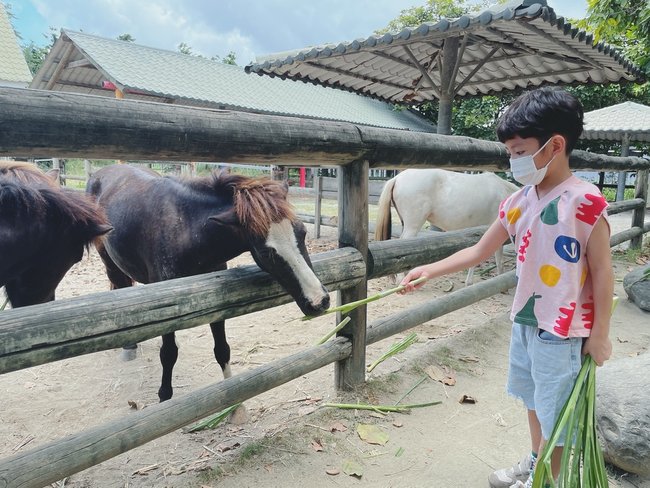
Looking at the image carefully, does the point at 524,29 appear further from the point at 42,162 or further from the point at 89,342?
the point at 42,162

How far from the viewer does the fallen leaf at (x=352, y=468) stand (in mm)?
1921

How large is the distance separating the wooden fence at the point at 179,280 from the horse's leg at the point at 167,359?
35.7 inches

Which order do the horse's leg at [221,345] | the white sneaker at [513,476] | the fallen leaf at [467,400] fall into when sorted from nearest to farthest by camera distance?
the white sneaker at [513,476], the fallen leaf at [467,400], the horse's leg at [221,345]

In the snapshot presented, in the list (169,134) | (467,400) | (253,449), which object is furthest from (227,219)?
(467,400)

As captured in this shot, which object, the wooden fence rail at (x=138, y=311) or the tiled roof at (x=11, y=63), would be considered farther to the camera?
the tiled roof at (x=11, y=63)

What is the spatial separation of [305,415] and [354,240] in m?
0.97

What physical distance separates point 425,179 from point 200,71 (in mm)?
12270

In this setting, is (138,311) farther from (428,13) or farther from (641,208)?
(428,13)

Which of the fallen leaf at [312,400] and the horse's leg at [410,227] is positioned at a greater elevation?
the horse's leg at [410,227]

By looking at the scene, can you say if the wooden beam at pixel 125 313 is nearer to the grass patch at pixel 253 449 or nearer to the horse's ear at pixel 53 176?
the grass patch at pixel 253 449

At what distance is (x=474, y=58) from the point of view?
6496mm

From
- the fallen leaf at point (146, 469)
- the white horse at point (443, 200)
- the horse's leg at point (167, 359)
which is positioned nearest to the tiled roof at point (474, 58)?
the white horse at point (443, 200)

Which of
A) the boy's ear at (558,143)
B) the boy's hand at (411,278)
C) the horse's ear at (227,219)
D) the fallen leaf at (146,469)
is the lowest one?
the fallen leaf at (146,469)

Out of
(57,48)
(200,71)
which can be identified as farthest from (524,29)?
(200,71)
